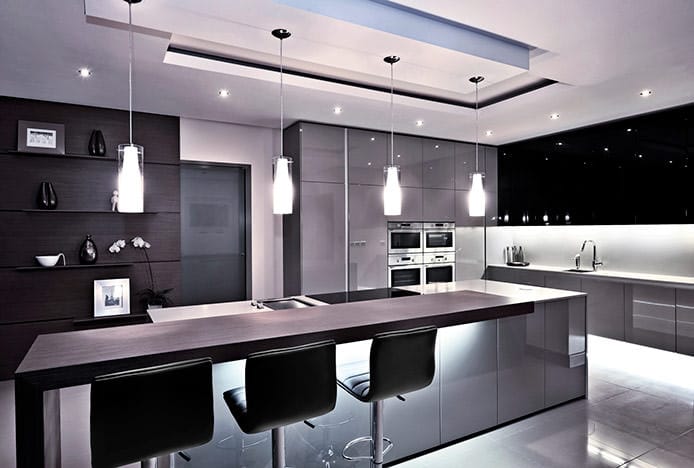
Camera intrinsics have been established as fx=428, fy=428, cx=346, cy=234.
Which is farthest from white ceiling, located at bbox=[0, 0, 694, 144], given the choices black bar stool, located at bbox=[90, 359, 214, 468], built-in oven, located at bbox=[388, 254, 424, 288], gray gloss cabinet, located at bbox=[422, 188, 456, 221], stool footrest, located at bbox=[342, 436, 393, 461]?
stool footrest, located at bbox=[342, 436, 393, 461]

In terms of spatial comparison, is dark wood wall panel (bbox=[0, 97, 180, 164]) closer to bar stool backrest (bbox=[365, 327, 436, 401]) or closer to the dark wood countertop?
the dark wood countertop

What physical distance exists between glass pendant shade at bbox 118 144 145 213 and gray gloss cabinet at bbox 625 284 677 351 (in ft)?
16.4

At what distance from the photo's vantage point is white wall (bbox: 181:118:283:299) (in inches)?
193

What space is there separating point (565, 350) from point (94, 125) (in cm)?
481

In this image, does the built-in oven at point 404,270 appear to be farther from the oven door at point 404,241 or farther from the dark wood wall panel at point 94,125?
the dark wood wall panel at point 94,125

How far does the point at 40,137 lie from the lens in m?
4.02

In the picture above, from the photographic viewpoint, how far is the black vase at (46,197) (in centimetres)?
400

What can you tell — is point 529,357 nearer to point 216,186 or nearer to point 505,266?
point 505,266

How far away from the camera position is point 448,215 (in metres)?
5.98

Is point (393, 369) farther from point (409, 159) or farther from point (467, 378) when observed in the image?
point (409, 159)

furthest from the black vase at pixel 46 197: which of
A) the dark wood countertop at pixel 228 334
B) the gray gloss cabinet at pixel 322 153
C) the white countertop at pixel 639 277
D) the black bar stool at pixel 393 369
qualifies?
the white countertop at pixel 639 277

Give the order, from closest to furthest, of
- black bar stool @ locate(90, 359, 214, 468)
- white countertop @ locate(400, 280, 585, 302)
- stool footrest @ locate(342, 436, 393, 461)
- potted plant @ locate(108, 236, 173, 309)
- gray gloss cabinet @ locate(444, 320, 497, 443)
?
1. black bar stool @ locate(90, 359, 214, 468)
2. stool footrest @ locate(342, 436, 393, 461)
3. gray gloss cabinet @ locate(444, 320, 497, 443)
4. white countertop @ locate(400, 280, 585, 302)
5. potted plant @ locate(108, 236, 173, 309)

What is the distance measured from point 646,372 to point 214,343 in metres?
4.32

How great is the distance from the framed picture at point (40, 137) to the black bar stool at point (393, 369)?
369 centimetres
